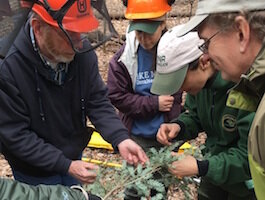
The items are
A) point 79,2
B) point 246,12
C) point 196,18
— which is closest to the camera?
point 246,12

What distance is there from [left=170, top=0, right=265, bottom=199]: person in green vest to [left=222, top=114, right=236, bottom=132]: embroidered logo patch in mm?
594

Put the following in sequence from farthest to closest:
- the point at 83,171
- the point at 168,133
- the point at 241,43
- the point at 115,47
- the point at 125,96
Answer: the point at 115,47, the point at 125,96, the point at 168,133, the point at 83,171, the point at 241,43

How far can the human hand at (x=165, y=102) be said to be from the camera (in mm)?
3564

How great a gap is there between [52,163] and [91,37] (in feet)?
2.84

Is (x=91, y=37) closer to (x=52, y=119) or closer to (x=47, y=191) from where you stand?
(x=52, y=119)

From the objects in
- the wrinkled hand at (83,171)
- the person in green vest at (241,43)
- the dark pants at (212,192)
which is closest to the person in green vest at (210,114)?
the dark pants at (212,192)

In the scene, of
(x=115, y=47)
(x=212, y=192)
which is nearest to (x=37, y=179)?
(x=212, y=192)

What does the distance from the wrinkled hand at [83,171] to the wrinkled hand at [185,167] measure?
1.69 feet

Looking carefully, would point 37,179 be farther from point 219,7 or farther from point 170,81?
point 219,7

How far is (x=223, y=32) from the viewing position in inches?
75.5

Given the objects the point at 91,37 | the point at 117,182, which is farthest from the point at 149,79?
the point at 117,182

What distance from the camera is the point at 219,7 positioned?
1894 millimetres

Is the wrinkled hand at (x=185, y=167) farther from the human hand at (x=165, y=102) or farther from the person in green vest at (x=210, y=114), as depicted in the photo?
the human hand at (x=165, y=102)

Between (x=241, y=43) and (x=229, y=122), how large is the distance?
37.3 inches
